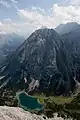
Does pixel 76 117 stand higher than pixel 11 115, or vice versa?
pixel 11 115

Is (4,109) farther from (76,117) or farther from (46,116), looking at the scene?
(76,117)

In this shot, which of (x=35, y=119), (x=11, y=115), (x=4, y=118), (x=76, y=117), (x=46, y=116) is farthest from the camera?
(x=76, y=117)

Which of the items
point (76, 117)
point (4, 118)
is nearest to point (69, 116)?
point (76, 117)

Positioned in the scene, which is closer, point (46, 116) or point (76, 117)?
point (46, 116)

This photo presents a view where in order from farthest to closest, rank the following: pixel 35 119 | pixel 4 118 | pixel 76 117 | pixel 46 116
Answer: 1. pixel 76 117
2. pixel 46 116
3. pixel 35 119
4. pixel 4 118

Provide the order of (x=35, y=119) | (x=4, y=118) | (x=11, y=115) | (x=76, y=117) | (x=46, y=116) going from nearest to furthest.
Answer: (x=4, y=118), (x=11, y=115), (x=35, y=119), (x=46, y=116), (x=76, y=117)

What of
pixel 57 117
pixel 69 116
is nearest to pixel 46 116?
pixel 57 117

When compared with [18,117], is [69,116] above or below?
below

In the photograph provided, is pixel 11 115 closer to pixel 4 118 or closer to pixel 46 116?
pixel 4 118

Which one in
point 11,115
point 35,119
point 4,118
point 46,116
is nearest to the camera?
point 4,118
